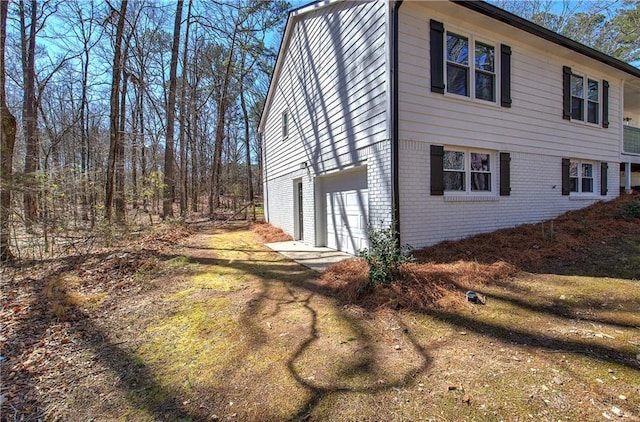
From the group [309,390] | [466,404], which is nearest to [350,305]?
[309,390]

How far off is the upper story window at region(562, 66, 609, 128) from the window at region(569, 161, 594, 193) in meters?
1.34

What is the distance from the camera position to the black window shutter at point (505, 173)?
741cm

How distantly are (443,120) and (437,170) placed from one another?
112 centimetres

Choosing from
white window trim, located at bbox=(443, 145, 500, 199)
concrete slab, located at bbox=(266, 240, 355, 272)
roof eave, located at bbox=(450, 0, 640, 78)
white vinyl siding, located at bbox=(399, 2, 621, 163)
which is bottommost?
concrete slab, located at bbox=(266, 240, 355, 272)

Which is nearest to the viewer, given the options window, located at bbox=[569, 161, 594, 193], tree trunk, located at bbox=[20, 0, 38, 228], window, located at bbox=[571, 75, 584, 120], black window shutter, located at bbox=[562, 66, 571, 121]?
black window shutter, located at bbox=[562, 66, 571, 121]

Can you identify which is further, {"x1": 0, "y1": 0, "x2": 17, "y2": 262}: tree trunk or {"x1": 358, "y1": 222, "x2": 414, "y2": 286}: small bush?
{"x1": 0, "y1": 0, "x2": 17, "y2": 262}: tree trunk

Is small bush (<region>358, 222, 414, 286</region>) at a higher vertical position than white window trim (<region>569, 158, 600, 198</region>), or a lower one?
lower

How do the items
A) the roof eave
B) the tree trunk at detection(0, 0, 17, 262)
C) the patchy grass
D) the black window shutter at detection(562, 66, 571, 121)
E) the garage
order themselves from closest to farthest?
the tree trunk at detection(0, 0, 17, 262), the roof eave, the garage, the black window shutter at detection(562, 66, 571, 121), the patchy grass

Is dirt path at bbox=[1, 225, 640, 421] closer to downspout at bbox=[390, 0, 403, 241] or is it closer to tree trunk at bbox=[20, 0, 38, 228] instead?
downspout at bbox=[390, 0, 403, 241]

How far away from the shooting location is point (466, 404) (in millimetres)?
2322

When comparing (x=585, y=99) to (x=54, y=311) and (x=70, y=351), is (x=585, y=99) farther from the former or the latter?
(x=54, y=311)

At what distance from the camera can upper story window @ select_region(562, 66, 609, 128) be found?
8688mm

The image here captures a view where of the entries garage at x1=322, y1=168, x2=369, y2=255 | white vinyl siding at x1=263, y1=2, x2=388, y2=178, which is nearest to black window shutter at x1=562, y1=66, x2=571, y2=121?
white vinyl siding at x1=263, y1=2, x2=388, y2=178

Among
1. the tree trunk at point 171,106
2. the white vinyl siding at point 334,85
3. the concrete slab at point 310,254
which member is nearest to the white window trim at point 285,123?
the white vinyl siding at point 334,85
